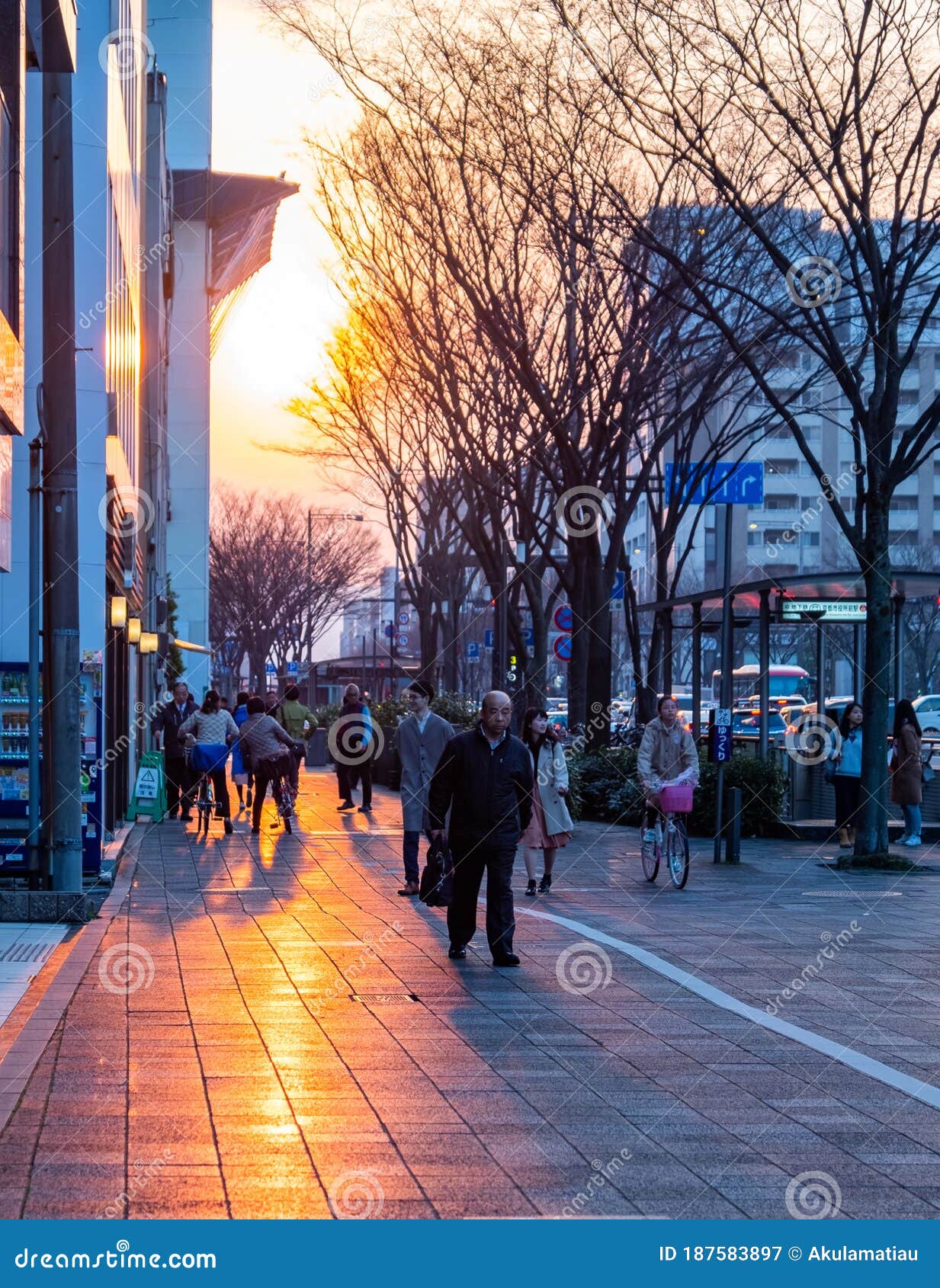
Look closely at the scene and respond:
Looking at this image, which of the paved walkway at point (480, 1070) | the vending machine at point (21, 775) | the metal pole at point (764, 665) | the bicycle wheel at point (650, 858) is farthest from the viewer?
the metal pole at point (764, 665)

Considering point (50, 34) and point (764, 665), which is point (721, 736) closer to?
point (764, 665)

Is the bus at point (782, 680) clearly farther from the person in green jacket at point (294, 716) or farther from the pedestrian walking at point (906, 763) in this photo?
the pedestrian walking at point (906, 763)

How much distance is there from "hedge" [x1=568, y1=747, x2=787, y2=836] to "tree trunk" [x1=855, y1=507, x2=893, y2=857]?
2005mm

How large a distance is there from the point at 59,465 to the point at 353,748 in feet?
44.6

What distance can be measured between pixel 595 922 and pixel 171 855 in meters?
7.14

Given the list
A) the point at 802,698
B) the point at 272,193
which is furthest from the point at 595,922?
the point at 272,193

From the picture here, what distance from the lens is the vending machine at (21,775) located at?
14219mm

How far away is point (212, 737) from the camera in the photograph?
23641 millimetres

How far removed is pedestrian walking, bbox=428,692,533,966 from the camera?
36.4 ft

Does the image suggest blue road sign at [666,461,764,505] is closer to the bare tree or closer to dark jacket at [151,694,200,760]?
dark jacket at [151,694,200,760]

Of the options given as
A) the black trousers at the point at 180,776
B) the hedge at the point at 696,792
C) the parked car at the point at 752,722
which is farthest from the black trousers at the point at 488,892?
the parked car at the point at 752,722

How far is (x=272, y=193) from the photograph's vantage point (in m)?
74.9

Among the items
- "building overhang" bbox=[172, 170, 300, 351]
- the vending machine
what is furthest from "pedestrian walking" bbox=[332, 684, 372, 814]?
"building overhang" bbox=[172, 170, 300, 351]

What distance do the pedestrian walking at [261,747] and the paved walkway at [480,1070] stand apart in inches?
288
